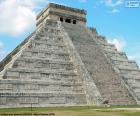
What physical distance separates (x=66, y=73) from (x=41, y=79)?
10.3ft

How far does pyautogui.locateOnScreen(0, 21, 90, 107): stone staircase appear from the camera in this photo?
26.7m

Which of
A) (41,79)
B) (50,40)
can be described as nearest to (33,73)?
(41,79)

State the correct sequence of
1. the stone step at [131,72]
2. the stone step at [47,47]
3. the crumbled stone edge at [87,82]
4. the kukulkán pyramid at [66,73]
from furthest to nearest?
the stone step at [131,72], the stone step at [47,47], the crumbled stone edge at [87,82], the kukulkán pyramid at [66,73]

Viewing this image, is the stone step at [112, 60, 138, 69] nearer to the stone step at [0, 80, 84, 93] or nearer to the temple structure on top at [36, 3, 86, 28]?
the temple structure on top at [36, 3, 86, 28]

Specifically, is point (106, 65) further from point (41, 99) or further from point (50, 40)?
point (41, 99)

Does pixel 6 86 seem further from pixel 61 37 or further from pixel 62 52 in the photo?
pixel 61 37

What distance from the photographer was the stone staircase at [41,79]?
2667 cm

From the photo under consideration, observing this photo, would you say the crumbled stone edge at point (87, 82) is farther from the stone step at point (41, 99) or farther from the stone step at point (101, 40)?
the stone step at point (101, 40)

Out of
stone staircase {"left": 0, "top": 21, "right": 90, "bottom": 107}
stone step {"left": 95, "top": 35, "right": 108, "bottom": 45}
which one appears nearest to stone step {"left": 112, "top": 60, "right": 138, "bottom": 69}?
stone step {"left": 95, "top": 35, "right": 108, "bottom": 45}

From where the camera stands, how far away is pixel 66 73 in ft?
101

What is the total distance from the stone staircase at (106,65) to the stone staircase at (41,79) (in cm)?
241

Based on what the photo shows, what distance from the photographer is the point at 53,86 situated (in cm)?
2905

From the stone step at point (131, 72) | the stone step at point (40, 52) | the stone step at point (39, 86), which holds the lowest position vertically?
the stone step at point (39, 86)

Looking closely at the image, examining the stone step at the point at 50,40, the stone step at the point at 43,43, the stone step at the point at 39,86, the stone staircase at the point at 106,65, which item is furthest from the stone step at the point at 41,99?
the stone step at the point at 50,40
